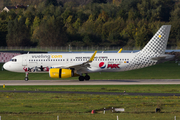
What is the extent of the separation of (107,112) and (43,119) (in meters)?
4.64

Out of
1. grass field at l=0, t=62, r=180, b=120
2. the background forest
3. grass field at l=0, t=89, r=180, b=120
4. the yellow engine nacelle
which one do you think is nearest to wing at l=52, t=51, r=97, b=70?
the yellow engine nacelle

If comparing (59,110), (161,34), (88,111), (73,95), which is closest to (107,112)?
(88,111)

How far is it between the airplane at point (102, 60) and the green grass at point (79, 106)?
12.7m

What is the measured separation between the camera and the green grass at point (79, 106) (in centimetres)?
2015

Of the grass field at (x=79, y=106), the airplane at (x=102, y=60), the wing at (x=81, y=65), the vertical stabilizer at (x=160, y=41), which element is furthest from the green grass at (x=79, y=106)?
the vertical stabilizer at (x=160, y=41)

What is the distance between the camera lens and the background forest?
397 feet

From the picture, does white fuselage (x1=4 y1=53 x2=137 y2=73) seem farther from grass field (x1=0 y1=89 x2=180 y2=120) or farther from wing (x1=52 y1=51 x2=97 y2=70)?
grass field (x1=0 y1=89 x2=180 y2=120)

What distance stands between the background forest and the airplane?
67.6m

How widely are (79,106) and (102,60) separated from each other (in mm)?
18932

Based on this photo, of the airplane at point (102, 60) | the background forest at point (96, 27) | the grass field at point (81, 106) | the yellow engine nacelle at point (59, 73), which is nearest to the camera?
the grass field at point (81, 106)

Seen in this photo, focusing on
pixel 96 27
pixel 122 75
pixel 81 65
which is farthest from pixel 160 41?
pixel 96 27

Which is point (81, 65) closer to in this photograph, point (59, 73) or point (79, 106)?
point (59, 73)

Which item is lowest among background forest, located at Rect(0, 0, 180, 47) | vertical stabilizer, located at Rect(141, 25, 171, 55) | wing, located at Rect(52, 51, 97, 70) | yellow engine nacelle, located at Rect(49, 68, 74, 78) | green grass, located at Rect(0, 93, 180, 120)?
green grass, located at Rect(0, 93, 180, 120)

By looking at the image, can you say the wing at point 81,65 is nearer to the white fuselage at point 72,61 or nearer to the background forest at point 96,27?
the white fuselage at point 72,61
